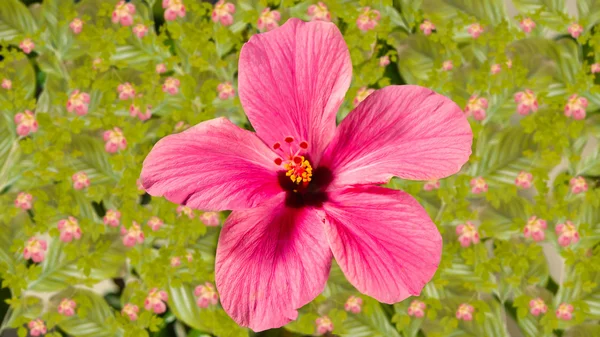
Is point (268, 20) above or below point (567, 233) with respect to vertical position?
above

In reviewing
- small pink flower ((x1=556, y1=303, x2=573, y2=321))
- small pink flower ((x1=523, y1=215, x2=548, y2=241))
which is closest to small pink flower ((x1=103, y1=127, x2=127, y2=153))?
small pink flower ((x1=523, y1=215, x2=548, y2=241))

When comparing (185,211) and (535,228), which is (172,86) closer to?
(185,211)

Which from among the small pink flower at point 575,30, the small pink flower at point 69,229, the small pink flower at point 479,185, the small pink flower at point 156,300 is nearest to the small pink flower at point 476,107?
the small pink flower at point 479,185

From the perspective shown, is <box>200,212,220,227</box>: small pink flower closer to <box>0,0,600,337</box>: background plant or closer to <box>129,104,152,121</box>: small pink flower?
<box>0,0,600,337</box>: background plant

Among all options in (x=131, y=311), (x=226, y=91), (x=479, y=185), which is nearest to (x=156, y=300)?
(x=131, y=311)

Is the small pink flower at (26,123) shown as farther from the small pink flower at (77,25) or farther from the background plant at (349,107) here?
the small pink flower at (77,25)

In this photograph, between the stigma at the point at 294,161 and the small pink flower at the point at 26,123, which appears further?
the small pink flower at the point at 26,123
